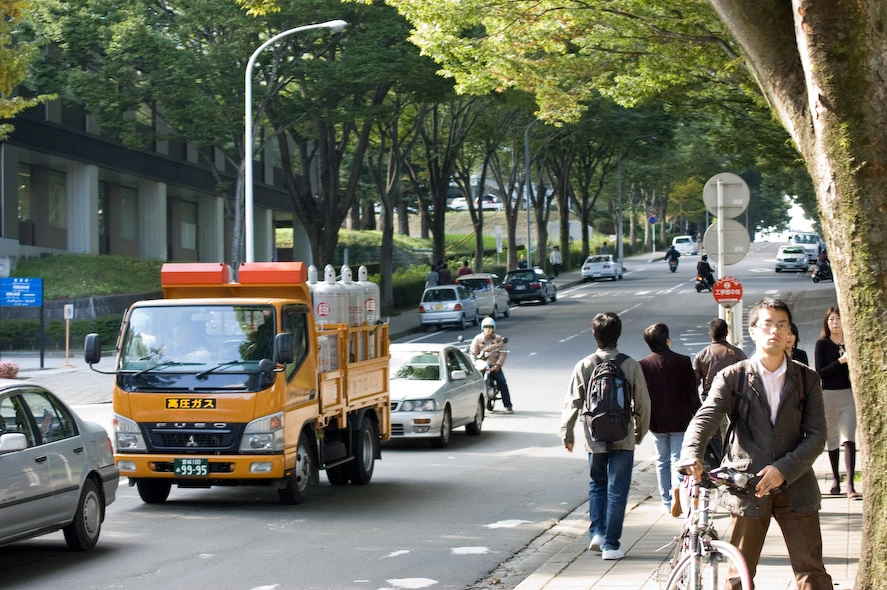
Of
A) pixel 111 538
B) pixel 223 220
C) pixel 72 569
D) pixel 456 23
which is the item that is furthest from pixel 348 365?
pixel 223 220

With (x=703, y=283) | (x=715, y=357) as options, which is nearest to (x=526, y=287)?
(x=703, y=283)

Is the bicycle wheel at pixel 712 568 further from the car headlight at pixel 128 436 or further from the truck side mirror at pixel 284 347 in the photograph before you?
the car headlight at pixel 128 436

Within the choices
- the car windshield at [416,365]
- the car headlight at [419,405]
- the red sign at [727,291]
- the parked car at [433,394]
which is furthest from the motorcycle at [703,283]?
the car headlight at [419,405]

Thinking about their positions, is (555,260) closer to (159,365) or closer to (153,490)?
(153,490)

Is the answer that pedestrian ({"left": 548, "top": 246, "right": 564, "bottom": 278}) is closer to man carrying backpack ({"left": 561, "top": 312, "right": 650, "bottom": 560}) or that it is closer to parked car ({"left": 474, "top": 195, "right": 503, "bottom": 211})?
parked car ({"left": 474, "top": 195, "right": 503, "bottom": 211})

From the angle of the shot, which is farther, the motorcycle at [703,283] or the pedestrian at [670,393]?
the motorcycle at [703,283]

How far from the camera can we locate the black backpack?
8.91 m

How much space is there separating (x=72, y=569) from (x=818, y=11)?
22.3 feet

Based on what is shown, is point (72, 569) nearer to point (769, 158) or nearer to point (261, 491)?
point (261, 491)

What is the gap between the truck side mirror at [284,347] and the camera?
448 inches

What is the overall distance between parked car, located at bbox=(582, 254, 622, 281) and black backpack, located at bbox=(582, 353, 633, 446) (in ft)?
196

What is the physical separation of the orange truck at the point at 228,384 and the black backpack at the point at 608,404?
354cm

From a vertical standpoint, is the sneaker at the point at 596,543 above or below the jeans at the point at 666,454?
below

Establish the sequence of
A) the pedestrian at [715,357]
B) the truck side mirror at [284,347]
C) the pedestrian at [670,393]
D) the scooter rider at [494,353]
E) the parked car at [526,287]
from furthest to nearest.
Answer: the parked car at [526,287]
the scooter rider at [494,353]
the truck side mirror at [284,347]
the pedestrian at [715,357]
the pedestrian at [670,393]
